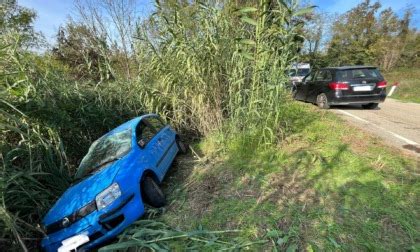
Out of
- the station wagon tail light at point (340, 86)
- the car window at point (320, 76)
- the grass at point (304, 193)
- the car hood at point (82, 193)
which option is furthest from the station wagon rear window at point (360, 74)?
the car hood at point (82, 193)

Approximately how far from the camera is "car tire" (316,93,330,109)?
9742mm

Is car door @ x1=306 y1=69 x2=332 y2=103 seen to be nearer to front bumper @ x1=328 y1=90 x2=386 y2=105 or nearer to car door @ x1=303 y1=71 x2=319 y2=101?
car door @ x1=303 y1=71 x2=319 y2=101

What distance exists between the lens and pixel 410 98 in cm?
1505

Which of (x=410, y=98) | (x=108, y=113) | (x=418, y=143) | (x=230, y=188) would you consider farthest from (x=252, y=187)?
(x=410, y=98)

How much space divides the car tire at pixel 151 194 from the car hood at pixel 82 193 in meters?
0.50

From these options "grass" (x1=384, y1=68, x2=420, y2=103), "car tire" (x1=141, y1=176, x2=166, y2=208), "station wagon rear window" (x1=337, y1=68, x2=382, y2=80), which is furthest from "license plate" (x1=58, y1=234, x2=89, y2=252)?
"grass" (x1=384, y1=68, x2=420, y2=103)

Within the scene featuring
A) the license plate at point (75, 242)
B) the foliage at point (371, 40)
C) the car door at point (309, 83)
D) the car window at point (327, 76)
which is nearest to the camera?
the license plate at point (75, 242)

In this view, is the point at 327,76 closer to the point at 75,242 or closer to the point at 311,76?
the point at 311,76

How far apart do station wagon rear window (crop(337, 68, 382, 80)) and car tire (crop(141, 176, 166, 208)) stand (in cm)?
735

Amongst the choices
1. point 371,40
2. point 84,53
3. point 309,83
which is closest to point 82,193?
point 84,53

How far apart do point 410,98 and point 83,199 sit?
17.0 m

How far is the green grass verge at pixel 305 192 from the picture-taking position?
3.02m

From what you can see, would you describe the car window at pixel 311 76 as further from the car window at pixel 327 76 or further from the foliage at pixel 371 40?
the foliage at pixel 371 40

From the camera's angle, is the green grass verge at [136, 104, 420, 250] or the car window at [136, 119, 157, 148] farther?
the car window at [136, 119, 157, 148]
